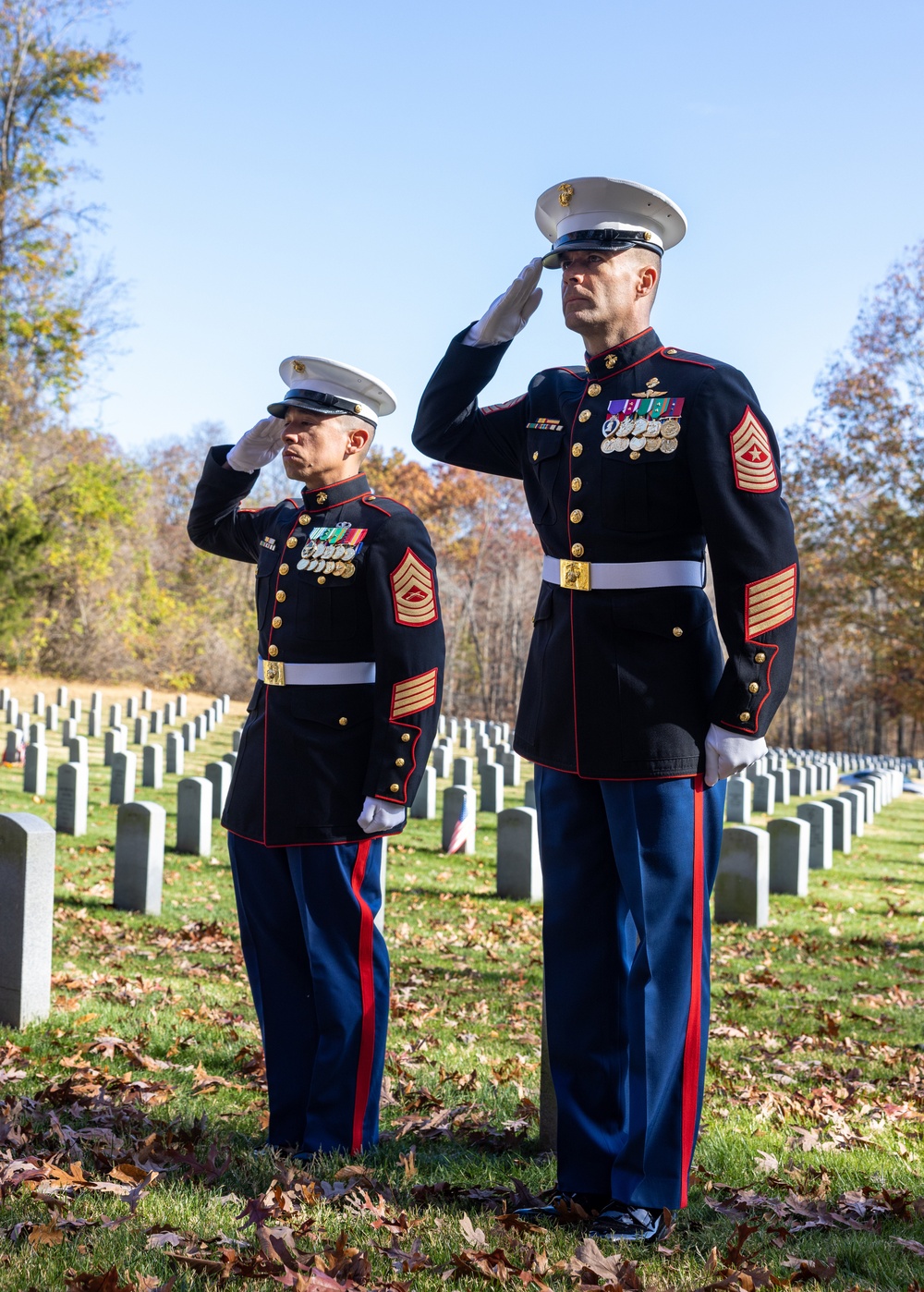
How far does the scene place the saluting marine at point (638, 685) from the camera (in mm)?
2869

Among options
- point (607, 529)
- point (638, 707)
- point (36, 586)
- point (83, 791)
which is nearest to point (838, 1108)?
point (638, 707)

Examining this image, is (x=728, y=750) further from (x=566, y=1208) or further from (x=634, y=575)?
(x=566, y=1208)

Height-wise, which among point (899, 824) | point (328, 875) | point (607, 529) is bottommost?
point (899, 824)

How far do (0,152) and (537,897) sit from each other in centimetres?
2563

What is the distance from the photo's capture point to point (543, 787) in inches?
124

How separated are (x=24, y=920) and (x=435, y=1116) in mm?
2089

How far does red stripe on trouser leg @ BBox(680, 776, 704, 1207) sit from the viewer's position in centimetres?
291

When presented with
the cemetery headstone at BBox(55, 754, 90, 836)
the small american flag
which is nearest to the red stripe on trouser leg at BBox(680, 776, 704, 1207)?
the small american flag

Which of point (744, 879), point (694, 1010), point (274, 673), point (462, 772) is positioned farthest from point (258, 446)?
point (462, 772)

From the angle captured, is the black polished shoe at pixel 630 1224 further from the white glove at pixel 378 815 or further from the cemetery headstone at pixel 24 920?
the cemetery headstone at pixel 24 920

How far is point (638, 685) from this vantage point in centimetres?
297

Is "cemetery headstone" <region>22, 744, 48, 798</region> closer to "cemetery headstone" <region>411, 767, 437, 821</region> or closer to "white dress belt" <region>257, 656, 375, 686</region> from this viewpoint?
"cemetery headstone" <region>411, 767, 437, 821</region>

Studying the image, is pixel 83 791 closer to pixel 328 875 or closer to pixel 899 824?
pixel 328 875

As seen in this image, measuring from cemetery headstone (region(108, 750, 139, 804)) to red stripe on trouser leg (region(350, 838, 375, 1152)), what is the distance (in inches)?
410
